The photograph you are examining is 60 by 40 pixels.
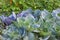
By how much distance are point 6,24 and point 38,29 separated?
420mm

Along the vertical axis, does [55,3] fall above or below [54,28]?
above

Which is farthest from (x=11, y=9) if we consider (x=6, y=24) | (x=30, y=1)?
(x=6, y=24)

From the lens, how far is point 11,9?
272cm

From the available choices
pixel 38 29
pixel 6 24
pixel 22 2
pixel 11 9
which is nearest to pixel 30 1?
pixel 22 2

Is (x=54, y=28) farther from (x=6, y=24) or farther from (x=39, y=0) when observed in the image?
(x=39, y=0)

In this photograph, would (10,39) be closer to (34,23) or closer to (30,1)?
(34,23)

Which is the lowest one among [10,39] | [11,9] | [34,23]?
[10,39]

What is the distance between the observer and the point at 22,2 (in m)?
2.70

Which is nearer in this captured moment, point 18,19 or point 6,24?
point 18,19

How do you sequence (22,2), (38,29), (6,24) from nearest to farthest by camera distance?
(38,29) < (6,24) < (22,2)

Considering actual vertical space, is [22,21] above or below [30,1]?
below

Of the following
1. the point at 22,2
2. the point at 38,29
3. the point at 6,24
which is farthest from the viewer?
the point at 22,2

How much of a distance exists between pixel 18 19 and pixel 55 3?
0.96 m

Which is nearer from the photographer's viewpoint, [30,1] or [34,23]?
[34,23]
